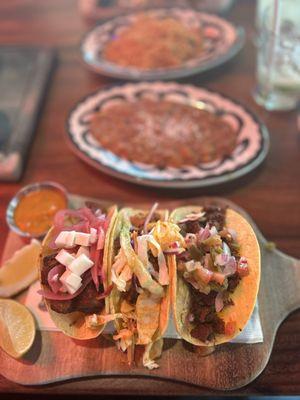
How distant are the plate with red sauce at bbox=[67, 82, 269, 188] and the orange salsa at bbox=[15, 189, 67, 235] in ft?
0.84

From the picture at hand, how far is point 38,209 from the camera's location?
69.7 inches

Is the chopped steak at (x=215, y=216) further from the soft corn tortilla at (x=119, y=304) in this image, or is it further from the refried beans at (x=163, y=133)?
the refried beans at (x=163, y=133)

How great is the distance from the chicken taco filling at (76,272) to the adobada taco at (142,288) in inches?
1.6

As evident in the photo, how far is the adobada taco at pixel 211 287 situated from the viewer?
132 cm

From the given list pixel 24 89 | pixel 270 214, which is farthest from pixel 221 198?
pixel 24 89

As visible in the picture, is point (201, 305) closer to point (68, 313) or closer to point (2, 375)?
point (68, 313)

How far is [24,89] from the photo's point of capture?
2471 mm

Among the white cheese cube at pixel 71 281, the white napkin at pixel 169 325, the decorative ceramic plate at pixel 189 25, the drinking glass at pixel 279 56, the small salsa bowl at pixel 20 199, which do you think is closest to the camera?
the white cheese cube at pixel 71 281

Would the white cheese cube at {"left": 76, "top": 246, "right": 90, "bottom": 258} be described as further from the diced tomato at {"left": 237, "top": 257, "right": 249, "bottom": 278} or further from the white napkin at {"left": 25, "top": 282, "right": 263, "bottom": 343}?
the diced tomato at {"left": 237, "top": 257, "right": 249, "bottom": 278}

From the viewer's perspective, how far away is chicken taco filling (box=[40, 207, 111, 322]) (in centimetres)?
130

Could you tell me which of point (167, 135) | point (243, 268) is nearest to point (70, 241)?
point (243, 268)

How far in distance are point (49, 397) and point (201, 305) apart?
1.70 feet

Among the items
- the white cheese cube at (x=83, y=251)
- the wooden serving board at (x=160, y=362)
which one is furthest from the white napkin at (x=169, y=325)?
the white cheese cube at (x=83, y=251)

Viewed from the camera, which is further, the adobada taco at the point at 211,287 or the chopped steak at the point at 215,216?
the chopped steak at the point at 215,216
